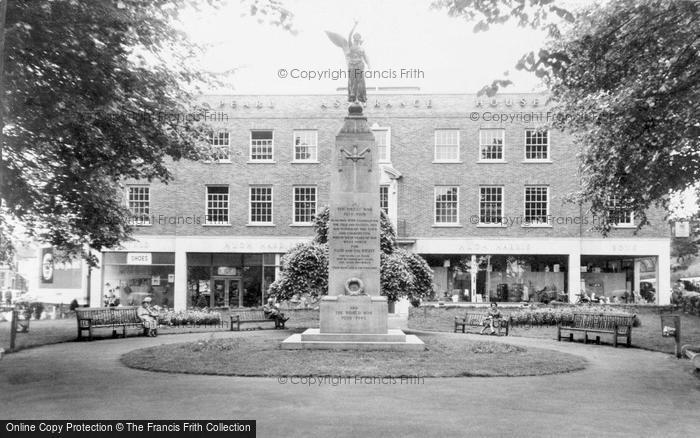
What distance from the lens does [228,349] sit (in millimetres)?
15070

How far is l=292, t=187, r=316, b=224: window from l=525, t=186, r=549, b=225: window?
1146cm

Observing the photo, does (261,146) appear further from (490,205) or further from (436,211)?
(490,205)

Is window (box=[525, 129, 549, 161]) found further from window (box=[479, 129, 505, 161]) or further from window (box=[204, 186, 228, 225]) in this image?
window (box=[204, 186, 228, 225])

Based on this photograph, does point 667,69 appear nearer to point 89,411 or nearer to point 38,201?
point 89,411

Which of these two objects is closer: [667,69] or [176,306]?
[667,69]

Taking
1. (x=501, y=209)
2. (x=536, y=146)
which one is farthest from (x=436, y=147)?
(x=536, y=146)

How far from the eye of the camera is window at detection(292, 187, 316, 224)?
37125mm

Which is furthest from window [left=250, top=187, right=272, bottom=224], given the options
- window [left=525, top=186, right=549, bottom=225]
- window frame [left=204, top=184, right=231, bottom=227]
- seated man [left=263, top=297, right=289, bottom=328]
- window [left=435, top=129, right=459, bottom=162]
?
window [left=525, top=186, right=549, bottom=225]

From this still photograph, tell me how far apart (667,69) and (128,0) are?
420 inches

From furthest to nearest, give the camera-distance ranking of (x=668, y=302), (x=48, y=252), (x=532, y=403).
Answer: (x=48, y=252), (x=668, y=302), (x=532, y=403)

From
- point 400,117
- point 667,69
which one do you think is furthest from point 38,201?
point 400,117

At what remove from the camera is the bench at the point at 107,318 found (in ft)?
65.7

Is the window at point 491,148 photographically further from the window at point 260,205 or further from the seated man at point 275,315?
the seated man at point 275,315

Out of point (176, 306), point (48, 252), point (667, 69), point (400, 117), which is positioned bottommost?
point (176, 306)
